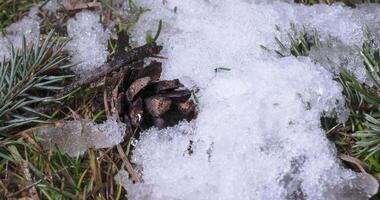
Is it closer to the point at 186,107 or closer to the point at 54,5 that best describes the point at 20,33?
the point at 54,5

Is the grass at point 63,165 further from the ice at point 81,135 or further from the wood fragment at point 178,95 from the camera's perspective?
the wood fragment at point 178,95

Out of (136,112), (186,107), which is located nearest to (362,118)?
(186,107)

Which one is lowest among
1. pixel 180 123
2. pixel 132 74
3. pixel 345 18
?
pixel 180 123

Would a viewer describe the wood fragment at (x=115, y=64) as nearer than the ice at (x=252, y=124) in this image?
No

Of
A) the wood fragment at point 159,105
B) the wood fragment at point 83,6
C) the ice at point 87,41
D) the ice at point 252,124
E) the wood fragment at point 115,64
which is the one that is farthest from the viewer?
the wood fragment at point 83,6

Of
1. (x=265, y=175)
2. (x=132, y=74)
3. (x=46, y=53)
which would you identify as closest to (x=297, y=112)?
(x=265, y=175)

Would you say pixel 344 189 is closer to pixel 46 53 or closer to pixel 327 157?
pixel 327 157

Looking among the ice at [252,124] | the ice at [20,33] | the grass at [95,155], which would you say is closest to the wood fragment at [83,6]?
the ice at [20,33]
